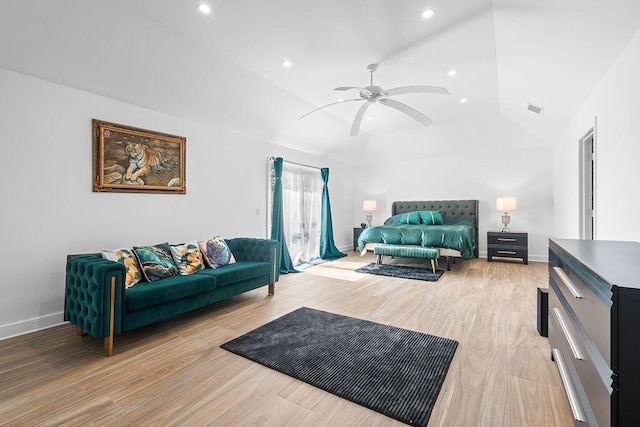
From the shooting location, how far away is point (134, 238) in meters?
3.44

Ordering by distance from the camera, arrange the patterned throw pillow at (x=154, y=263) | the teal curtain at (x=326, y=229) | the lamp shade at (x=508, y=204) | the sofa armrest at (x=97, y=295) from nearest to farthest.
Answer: the sofa armrest at (x=97, y=295) < the patterned throw pillow at (x=154, y=263) < the lamp shade at (x=508, y=204) < the teal curtain at (x=326, y=229)

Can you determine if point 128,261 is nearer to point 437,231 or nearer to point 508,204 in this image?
point 437,231

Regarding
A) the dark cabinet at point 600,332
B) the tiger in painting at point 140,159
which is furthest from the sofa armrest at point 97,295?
the dark cabinet at point 600,332

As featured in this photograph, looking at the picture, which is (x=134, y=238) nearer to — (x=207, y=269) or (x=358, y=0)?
(x=207, y=269)

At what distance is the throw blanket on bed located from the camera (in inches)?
196

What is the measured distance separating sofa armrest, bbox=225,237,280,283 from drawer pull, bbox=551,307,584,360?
2.94 meters

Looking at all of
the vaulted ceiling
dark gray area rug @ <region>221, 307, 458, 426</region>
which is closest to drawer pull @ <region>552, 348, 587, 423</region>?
dark gray area rug @ <region>221, 307, 458, 426</region>

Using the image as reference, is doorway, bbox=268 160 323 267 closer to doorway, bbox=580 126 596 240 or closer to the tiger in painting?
the tiger in painting

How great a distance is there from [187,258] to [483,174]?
6.45m

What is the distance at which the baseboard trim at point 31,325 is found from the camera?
258 cm

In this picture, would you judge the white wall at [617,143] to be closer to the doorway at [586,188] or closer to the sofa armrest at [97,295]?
the doorway at [586,188]

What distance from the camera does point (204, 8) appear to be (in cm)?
241

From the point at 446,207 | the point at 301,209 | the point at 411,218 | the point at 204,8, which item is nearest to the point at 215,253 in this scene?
the point at 204,8

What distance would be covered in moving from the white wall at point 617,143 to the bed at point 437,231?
214 centimetres
